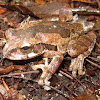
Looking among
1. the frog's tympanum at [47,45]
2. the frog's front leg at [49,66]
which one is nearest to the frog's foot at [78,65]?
the frog's tympanum at [47,45]

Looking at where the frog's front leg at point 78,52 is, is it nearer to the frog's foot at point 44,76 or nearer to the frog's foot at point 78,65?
the frog's foot at point 78,65

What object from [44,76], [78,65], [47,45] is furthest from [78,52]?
[44,76]

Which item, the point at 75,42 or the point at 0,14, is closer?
the point at 75,42

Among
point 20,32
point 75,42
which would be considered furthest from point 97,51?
point 20,32

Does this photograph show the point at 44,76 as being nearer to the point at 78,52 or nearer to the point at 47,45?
the point at 47,45

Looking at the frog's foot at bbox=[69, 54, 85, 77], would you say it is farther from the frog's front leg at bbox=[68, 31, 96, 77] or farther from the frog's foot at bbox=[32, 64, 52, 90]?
the frog's foot at bbox=[32, 64, 52, 90]

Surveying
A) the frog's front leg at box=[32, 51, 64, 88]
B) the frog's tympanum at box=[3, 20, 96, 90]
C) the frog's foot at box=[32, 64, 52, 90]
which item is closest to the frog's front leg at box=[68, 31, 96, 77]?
the frog's tympanum at box=[3, 20, 96, 90]

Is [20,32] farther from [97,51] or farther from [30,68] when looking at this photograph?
[97,51]
